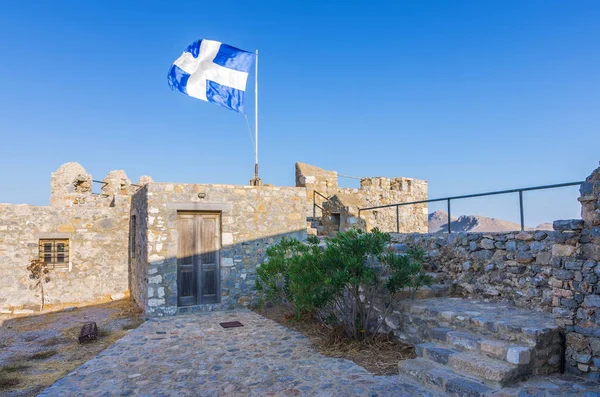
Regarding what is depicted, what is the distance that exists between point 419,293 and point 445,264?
104 centimetres

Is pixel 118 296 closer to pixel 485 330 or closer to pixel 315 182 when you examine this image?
pixel 315 182

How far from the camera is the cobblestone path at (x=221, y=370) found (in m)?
4.52

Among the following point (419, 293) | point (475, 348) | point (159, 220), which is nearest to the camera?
point (475, 348)

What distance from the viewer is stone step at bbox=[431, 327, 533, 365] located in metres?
4.14

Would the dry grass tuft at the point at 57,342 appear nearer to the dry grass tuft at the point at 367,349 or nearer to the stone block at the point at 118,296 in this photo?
the stone block at the point at 118,296

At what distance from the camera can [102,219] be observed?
11.4m

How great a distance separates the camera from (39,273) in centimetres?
1046

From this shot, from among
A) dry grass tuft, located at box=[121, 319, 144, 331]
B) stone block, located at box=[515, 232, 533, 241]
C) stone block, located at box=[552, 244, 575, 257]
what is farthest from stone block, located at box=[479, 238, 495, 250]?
dry grass tuft, located at box=[121, 319, 144, 331]

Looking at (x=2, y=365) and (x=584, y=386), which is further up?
(x=584, y=386)

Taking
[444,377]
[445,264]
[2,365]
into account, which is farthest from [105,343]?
[445,264]

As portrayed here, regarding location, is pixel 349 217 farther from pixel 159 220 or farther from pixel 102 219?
pixel 102 219

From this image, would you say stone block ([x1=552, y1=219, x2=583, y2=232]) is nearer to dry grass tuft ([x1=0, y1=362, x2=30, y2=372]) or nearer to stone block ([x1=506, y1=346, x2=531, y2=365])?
stone block ([x1=506, y1=346, x2=531, y2=365])

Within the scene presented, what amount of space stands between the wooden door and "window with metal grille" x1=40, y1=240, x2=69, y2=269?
13.7 ft

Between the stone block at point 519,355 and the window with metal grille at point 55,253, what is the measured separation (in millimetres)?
10713
